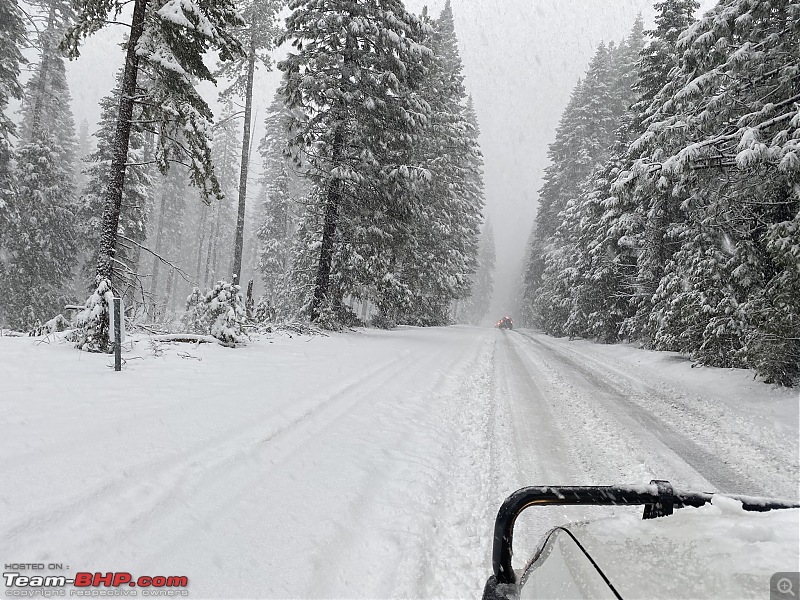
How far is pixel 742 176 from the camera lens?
28.7ft

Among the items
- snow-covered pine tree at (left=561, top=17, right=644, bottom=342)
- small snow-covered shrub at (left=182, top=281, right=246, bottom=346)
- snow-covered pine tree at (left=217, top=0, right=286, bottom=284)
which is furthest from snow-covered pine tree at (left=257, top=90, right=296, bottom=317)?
snow-covered pine tree at (left=561, top=17, right=644, bottom=342)

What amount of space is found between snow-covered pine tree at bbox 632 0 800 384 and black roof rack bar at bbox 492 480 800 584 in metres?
7.87

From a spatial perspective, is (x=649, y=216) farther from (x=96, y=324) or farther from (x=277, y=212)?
(x=277, y=212)

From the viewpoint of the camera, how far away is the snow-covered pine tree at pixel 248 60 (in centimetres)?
1831

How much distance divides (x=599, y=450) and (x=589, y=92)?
108ft

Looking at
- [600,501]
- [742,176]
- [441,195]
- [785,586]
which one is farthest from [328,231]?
[785,586]

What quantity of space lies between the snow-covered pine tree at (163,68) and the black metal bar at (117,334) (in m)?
1.43

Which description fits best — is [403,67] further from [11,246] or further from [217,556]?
[11,246]

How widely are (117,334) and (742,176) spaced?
40.6 ft

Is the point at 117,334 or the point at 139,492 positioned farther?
the point at 117,334

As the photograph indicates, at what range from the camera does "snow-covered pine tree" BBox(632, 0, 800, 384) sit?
7.39 meters

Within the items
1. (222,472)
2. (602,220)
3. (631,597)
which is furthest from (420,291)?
(631,597)

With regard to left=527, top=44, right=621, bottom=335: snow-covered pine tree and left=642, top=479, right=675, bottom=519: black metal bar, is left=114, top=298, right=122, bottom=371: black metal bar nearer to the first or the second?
left=642, top=479, right=675, bottom=519: black metal bar

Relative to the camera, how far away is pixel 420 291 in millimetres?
26250
